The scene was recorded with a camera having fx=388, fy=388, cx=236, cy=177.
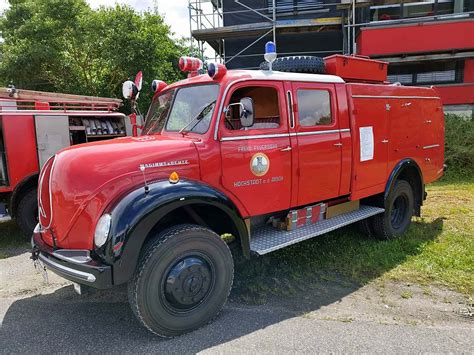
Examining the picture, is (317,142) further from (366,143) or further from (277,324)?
(277,324)

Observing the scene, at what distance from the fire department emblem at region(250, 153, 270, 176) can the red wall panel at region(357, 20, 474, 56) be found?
9898mm

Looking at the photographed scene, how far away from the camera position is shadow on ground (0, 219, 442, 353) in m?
3.30

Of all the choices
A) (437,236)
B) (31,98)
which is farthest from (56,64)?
(437,236)

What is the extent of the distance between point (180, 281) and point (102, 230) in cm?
79

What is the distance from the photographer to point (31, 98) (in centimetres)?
776

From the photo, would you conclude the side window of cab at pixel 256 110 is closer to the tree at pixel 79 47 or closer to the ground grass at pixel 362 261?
the ground grass at pixel 362 261

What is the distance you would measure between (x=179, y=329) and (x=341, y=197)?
277 centimetres

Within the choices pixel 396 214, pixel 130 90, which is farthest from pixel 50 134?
pixel 396 214

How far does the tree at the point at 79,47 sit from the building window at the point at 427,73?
8.23 meters

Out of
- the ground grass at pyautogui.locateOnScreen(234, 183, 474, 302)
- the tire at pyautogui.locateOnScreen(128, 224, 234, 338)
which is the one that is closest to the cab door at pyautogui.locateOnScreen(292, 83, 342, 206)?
the ground grass at pyautogui.locateOnScreen(234, 183, 474, 302)

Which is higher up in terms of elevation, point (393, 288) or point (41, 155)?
point (41, 155)

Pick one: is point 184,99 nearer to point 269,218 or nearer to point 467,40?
point 269,218

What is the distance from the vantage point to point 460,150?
10.3 meters

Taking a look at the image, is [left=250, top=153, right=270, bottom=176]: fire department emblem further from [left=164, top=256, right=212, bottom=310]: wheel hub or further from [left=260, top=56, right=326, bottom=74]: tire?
[left=260, top=56, right=326, bottom=74]: tire
